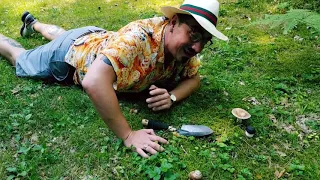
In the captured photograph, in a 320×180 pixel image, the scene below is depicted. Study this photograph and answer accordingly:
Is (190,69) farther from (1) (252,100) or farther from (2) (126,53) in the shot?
(2) (126,53)

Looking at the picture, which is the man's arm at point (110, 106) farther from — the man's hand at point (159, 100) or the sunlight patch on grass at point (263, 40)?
the sunlight patch on grass at point (263, 40)

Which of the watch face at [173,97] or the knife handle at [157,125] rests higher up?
the watch face at [173,97]

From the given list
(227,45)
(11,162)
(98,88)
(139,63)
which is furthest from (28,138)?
(227,45)

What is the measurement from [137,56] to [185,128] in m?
0.79

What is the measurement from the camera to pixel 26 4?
7.22 m

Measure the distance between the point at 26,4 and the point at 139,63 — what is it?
498cm

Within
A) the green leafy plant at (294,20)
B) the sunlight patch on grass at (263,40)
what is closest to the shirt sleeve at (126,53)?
the green leafy plant at (294,20)

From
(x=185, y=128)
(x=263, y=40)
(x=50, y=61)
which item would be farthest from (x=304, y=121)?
(x=50, y=61)

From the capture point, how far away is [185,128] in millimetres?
3221

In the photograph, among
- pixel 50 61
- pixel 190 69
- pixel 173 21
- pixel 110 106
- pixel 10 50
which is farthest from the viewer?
pixel 10 50

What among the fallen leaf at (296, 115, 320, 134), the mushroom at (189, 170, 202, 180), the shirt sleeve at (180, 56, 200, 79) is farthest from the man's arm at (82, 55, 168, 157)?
the fallen leaf at (296, 115, 320, 134)

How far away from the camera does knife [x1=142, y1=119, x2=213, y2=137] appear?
318cm

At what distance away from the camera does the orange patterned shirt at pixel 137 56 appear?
9.91ft

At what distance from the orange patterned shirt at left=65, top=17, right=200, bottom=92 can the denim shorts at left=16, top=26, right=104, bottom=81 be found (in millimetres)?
249
